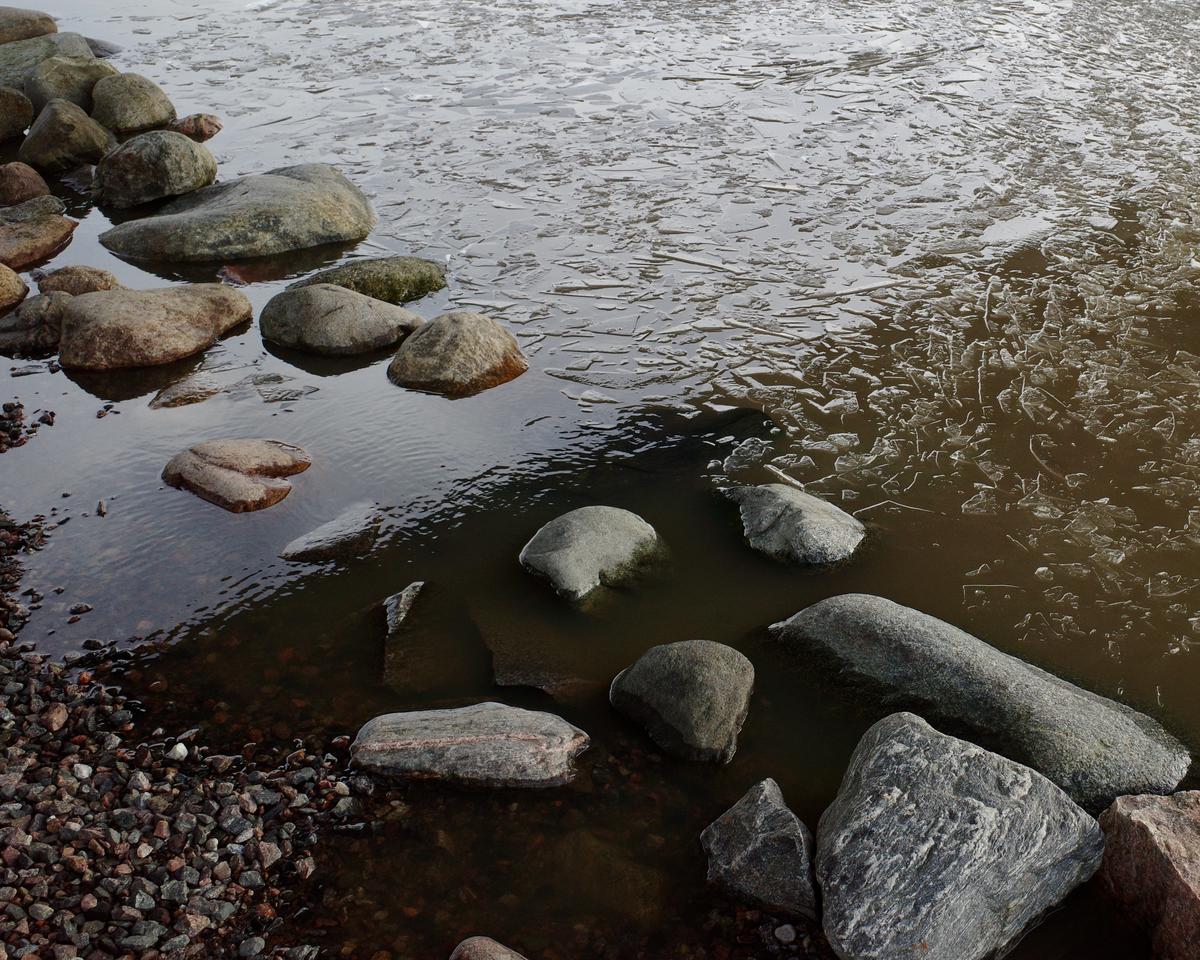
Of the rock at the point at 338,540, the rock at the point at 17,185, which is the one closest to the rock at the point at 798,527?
the rock at the point at 338,540

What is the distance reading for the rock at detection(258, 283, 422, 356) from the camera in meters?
7.11

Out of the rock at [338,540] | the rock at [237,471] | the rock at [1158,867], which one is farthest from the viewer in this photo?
the rock at [237,471]

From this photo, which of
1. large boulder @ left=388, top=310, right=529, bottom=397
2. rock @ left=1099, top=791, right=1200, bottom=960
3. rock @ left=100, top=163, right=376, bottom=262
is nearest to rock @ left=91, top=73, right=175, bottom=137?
rock @ left=100, top=163, right=376, bottom=262

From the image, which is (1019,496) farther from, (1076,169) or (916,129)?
(916,129)

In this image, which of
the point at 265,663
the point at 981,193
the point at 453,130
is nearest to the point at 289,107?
the point at 453,130

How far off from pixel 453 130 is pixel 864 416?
6.50m

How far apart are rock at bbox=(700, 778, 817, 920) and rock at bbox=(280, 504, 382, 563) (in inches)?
96.0

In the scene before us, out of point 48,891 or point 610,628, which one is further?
point 610,628

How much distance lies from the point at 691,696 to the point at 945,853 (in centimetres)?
114

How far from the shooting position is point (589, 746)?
4156 mm

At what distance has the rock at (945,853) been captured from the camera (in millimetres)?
3260

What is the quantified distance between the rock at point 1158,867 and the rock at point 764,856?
102 cm

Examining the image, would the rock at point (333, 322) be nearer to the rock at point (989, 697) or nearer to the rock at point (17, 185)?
the rock at point (989, 697)

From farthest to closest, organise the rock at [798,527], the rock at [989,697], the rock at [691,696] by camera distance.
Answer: the rock at [798,527] → the rock at [691,696] → the rock at [989,697]
